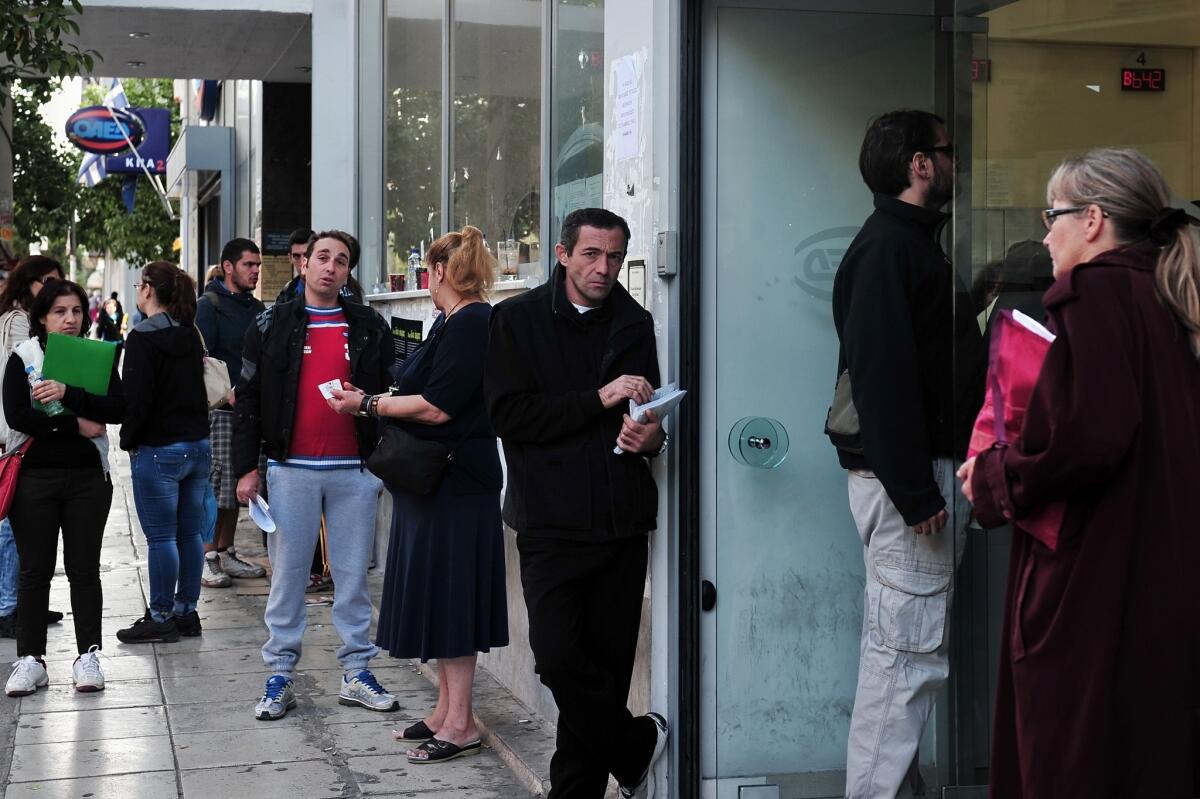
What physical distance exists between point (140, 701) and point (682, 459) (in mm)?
3181

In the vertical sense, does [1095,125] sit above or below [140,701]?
above

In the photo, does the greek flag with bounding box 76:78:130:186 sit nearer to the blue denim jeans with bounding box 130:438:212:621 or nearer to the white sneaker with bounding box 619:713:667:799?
the blue denim jeans with bounding box 130:438:212:621

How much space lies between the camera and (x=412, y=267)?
935 centimetres

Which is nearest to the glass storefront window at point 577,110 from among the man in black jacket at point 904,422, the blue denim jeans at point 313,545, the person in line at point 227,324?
the blue denim jeans at point 313,545

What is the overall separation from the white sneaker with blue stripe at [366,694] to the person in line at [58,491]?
1.18 m

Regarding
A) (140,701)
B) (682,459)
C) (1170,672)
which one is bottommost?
(140,701)

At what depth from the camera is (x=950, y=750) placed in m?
4.56

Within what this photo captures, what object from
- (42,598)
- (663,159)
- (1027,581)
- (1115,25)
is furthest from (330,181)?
(1027,581)

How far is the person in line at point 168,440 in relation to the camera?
24.9 ft

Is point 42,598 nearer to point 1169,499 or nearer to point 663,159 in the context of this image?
point 663,159

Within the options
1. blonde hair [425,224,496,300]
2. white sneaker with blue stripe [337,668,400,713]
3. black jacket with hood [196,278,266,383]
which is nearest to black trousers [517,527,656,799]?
blonde hair [425,224,496,300]

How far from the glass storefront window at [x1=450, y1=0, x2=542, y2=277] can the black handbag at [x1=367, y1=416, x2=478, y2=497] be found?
148cm

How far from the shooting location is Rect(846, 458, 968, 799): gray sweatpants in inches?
161

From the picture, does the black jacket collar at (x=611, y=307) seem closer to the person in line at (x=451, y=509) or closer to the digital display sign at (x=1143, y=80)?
the person in line at (x=451, y=509)
